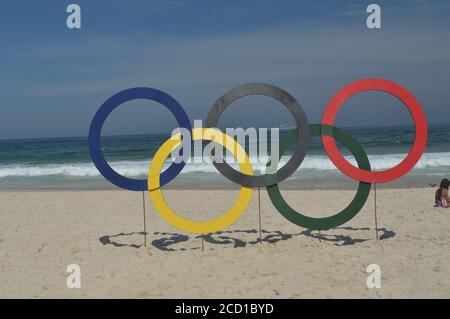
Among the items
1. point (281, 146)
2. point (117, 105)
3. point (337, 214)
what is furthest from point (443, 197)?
point (117, 105)

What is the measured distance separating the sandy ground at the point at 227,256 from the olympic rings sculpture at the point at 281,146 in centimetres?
72

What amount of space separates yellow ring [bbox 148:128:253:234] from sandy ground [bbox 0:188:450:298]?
515 mm

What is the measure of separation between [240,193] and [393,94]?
3293 millimetres

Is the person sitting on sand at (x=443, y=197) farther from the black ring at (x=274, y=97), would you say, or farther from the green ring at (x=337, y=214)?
the black ring at (x=274, y=97)

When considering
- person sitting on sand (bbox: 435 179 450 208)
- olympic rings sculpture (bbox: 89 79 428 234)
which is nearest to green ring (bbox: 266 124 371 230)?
olympic rings sculpture (bbox: 89 79 428 234)

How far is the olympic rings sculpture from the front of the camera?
27.0ft

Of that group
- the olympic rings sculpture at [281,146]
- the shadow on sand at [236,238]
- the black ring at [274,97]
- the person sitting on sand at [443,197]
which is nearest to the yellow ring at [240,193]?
the olympic rings sculpture at [281,146]

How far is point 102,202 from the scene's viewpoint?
1452 centimetres

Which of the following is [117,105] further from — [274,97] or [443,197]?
[443,197]

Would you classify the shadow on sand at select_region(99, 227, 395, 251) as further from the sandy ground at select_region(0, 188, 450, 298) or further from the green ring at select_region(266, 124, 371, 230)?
the green ring at select_region(266, 124, 371, 230)

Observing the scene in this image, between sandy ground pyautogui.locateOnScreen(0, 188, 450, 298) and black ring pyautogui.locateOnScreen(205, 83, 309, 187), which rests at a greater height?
black ring pyautogui.locateOnScreen(205, 83, 309, 187)

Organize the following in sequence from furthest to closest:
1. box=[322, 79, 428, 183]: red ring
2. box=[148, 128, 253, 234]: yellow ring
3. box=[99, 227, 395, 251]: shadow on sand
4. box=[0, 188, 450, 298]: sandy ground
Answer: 1. box=[99, 227, 395, 251]: shadow on sand
2. box=[322, 79, 428, 183]: red ring
3. box=[148, 128, 253, 234]: yellow ring
4. box=[0, 188, 450, 298]: sandy ground

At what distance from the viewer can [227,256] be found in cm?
822

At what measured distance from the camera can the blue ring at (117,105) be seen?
8.38 m
